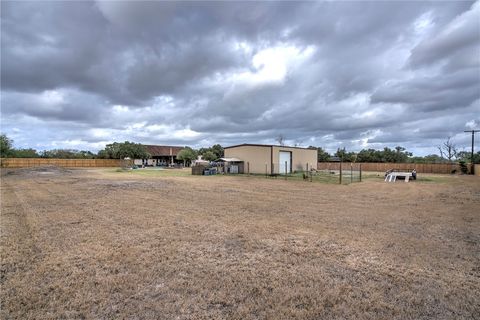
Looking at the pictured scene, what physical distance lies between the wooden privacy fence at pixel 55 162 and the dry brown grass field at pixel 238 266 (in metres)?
49.9

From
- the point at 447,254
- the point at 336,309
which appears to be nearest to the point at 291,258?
the point at 336,309

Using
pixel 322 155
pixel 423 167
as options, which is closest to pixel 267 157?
pixel 423 167

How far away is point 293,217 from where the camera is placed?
8219 millimetres

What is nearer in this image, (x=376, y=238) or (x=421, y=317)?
(x=421, y=317)

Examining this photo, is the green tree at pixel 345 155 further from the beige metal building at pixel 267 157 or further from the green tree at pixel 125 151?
the green tree at pixel 125 151

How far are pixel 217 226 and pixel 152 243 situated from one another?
191 centimetres

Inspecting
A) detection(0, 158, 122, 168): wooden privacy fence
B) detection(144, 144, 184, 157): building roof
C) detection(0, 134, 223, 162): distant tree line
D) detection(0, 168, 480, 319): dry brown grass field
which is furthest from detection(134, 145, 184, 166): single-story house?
detection(0, 168, 480, 319): dry brown grass field

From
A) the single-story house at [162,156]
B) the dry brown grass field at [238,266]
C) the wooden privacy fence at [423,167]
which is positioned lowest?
the dry brown grass field at [238,266]

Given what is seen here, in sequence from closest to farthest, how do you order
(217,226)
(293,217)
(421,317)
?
(421,317) → (217,226) → (293,217)

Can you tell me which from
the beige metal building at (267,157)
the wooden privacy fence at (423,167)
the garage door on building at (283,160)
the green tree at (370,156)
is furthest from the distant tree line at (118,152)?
the green tree at (370,156)

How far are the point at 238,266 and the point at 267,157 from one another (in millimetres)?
27791

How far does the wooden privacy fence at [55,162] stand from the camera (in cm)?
4649

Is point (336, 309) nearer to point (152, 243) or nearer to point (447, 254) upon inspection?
point (447, 254)

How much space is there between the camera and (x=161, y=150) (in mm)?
67938
